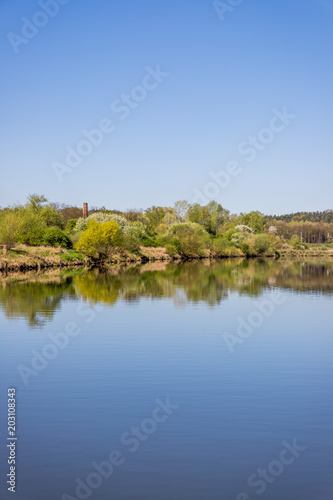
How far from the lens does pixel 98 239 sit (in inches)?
2249

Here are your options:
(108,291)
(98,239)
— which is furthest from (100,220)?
(108,291)

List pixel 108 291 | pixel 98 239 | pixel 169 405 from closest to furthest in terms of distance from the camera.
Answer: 1. pixel 169 405
2. pixel 108 291
3. pixel 98 239

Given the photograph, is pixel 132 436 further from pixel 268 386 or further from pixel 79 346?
pixel 79 346

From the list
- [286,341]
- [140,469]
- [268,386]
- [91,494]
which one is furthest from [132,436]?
[286,341]

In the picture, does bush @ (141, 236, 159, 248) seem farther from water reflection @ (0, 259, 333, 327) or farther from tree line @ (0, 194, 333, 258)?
water reflection @ (0, 259, 333, 327)

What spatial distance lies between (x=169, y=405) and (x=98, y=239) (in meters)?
48.3

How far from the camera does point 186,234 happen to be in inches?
3113

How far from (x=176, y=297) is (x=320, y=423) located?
18.4 meters

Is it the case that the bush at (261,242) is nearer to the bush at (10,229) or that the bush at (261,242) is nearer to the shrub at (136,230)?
the shrub at (136,230)

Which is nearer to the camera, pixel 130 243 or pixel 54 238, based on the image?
pixel 54 238

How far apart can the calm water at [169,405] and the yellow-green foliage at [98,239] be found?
36.3m

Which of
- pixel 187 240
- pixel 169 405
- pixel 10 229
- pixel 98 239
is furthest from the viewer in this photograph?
pixel 187 240

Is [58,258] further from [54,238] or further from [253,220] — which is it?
Answer: [253,220]

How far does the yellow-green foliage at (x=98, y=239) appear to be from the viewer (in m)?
56.9
